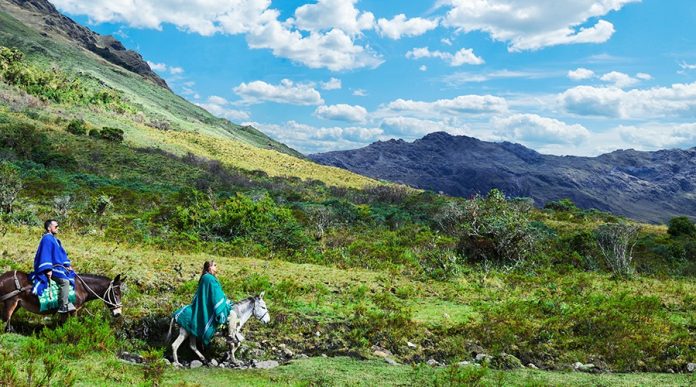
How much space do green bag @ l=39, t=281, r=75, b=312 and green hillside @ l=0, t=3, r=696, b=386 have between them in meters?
0.46

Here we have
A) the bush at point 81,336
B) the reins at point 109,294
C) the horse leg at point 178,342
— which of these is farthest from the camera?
the reins at point 109,294

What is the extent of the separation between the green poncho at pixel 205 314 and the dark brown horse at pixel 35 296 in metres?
1.99

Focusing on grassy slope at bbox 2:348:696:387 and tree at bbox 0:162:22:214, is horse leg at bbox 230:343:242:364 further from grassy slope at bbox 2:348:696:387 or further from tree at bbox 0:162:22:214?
tree at bbox 0:162:22:214

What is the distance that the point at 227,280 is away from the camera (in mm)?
15086

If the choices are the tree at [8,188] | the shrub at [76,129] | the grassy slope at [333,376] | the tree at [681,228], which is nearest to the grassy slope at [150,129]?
the shrub at [76,129]

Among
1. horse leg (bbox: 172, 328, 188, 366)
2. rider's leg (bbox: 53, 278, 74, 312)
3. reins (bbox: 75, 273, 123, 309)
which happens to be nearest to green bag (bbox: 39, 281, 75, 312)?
rider's leg (bbox: 53, 278, 74, 312)

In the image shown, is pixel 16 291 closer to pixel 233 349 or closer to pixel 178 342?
pixel 178 342

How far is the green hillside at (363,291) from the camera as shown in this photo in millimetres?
10188

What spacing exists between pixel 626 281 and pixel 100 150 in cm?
5403

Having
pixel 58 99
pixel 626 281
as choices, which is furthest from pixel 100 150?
pixel 626 281

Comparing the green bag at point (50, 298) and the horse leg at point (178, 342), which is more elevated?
the green bag at point (50, 298)

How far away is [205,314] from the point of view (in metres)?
10.5

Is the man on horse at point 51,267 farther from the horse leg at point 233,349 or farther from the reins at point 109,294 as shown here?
the horse leg at point 233,349

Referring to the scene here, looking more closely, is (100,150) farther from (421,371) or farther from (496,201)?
(421,371)
